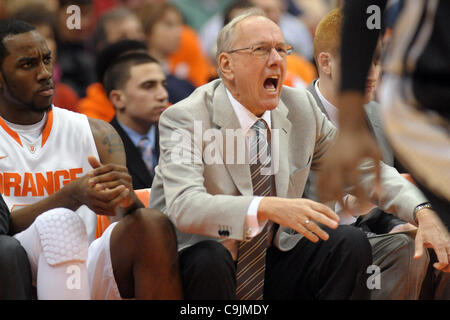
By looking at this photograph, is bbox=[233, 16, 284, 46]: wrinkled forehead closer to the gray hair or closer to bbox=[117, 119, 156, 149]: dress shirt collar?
the gray hair

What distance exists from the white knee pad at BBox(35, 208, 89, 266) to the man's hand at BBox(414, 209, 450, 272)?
1.36 meters

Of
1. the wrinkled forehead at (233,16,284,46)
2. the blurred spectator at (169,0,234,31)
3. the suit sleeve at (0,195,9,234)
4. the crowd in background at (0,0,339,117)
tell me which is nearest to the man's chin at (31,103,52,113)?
the suit sleeve at (0,195,9,234)

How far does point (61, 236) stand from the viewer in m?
2.75

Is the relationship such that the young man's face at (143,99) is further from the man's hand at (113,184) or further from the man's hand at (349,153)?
the man's hand at (349,153)

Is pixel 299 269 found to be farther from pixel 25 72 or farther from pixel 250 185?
pixel 25 72

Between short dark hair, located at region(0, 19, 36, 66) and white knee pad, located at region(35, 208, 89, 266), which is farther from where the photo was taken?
short dark hair, located at region(0, 19, 36, 66)

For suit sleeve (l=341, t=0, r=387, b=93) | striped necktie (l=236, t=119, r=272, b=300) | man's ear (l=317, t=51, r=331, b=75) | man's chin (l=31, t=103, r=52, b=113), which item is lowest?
striped necktie (l=236, t=119, r=272, b=300)

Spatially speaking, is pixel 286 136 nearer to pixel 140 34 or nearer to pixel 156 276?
pixel 156 276

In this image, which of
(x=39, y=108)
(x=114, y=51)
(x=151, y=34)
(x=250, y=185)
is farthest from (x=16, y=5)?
(x=250, y=185)

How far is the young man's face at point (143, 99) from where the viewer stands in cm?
477

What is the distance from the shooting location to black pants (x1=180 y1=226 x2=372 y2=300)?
2867 mm

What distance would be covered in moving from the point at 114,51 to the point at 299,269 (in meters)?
2.39

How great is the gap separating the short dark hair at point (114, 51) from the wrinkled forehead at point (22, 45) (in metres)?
1.56

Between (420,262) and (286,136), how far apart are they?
0.81 metres
